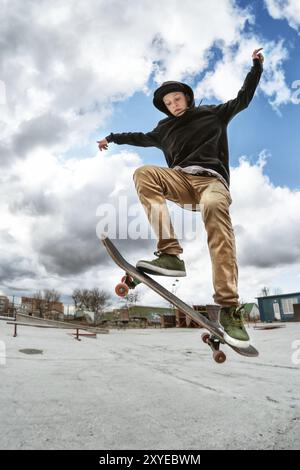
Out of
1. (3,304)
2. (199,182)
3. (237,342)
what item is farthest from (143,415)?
(3,304)

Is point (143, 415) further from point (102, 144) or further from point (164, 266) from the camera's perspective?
point (102, 144)

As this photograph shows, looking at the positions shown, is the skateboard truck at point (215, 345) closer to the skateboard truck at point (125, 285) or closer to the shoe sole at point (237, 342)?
the shoe sole at point (237, 342)

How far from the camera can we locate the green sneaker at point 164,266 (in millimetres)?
2721

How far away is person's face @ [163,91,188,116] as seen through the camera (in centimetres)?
310

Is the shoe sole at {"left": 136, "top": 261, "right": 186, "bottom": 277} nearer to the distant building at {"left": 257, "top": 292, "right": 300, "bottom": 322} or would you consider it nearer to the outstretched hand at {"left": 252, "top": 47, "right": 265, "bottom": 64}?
the outstretched hand at {"left": 252, "top": 47, "right": 265, "bottom": 64}

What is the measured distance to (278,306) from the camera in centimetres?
4628

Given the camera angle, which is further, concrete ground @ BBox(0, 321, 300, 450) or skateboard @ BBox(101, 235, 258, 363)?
skateboard @ BBox(101, 235, 258, 363)

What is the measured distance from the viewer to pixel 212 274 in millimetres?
2670

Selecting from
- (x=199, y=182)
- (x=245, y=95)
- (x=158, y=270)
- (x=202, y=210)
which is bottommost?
(x=158, y=270)

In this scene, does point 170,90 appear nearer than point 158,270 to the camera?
No

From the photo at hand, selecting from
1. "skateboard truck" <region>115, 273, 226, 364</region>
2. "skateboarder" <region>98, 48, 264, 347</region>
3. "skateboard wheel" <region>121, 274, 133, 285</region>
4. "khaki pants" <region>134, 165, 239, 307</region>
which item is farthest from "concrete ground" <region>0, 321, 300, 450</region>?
"skateboard wheel" <region>121, 274, 133, 285</region>

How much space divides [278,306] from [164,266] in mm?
48675

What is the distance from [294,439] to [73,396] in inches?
84.4
